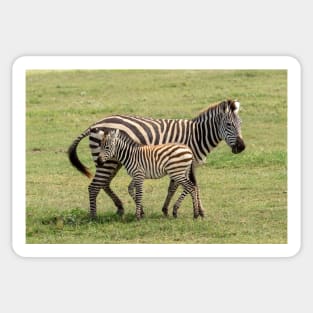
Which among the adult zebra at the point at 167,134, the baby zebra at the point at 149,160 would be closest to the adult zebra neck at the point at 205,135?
the adult zebra at the point at 167,134

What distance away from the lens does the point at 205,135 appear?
17.3 metres

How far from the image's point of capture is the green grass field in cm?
1622

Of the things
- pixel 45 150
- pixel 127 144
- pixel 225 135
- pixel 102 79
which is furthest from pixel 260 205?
pixel 102 79

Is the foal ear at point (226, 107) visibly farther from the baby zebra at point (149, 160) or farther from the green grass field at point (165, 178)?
the green grass field at point (165, 178)

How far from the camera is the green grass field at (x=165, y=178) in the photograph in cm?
1622

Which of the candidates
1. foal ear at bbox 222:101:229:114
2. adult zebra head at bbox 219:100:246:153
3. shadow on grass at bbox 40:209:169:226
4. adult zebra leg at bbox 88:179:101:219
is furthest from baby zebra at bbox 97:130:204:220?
foal ear at bbox 222:101:229:114

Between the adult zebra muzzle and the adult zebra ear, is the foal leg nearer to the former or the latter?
the adult zebra muzzle

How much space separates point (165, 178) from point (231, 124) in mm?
3436

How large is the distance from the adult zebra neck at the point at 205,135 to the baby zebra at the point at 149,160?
50cm

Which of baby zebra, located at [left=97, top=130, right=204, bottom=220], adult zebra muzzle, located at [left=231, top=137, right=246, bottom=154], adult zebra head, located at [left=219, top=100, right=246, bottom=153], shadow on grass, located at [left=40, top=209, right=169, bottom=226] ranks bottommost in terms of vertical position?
shadow on grass, located at [left=40, top=209, right=169, bottom=226]
